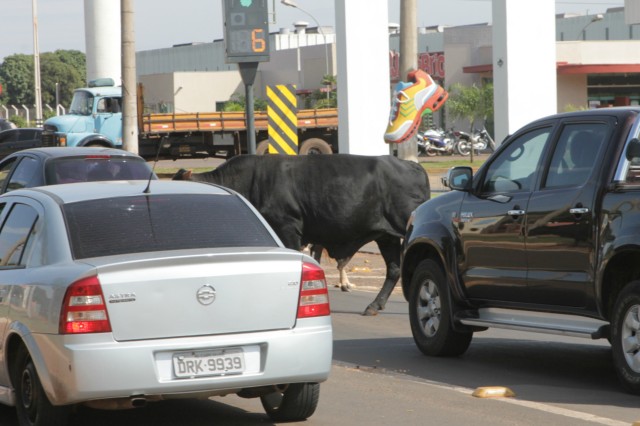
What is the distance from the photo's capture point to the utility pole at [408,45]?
24969 mm

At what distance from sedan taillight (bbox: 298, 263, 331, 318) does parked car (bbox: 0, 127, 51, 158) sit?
3966cm

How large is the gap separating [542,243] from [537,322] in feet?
2.02

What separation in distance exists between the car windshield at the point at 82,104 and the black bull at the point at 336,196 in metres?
27.7

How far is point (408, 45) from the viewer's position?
25188mm

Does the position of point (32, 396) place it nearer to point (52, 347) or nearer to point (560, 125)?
point (52, 347)

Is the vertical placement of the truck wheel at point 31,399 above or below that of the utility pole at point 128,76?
below

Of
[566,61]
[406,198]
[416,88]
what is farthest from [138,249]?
[566,61]

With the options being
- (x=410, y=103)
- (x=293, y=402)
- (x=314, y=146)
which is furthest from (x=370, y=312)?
(x=314, y=146)

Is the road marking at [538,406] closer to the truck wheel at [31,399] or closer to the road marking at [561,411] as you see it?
the road marking at [561,411]

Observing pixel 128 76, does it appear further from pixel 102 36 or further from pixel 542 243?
pixel 102 36

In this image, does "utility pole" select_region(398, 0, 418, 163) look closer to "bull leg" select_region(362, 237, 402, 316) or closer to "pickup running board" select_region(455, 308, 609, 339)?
"bull leg" select_region(362, 237, 402, 316)

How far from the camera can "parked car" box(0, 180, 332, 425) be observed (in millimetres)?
7121

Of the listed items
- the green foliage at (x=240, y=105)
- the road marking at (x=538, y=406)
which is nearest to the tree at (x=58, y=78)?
the green foliage at (x=240, y=105)

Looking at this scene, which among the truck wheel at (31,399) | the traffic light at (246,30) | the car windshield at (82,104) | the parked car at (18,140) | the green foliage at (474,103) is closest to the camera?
the truck wheel at (31,399)
